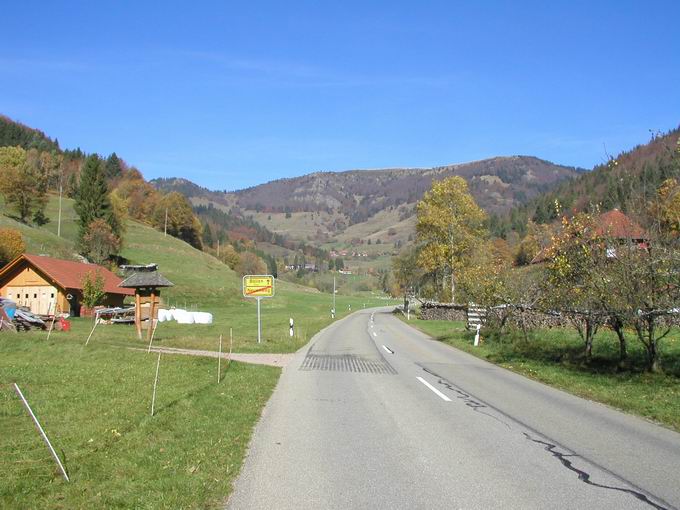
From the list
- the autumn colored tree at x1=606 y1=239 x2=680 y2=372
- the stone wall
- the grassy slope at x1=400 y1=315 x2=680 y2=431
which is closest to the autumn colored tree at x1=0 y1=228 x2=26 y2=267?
the stone wall

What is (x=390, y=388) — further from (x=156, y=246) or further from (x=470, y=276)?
(x=156, y=246)

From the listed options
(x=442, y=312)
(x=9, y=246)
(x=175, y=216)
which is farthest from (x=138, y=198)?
(x=442, y=312)

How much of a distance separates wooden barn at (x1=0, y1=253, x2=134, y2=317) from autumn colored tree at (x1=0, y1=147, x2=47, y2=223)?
39.0m

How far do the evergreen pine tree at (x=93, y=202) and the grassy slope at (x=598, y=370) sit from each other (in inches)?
2536

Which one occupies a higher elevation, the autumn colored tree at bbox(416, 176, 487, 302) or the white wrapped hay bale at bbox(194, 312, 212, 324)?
the autumn colored tree at bbox(416, 176, 487, 302)

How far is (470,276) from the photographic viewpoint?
3111 centimetres

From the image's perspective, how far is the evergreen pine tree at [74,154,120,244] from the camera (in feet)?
261

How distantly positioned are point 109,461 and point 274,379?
8.89 metres

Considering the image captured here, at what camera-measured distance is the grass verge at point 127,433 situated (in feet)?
19.9

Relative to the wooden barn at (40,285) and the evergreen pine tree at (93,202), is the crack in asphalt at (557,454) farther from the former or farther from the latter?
the evergreen pine tree at (93,202)

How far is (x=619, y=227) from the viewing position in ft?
55.6

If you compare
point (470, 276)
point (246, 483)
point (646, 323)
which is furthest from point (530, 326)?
point (246, 483)

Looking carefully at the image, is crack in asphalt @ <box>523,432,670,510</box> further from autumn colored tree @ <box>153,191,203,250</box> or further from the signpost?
autumn colored tree @ <box>153,191,203,250</box>

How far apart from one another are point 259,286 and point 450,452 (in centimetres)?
2298
